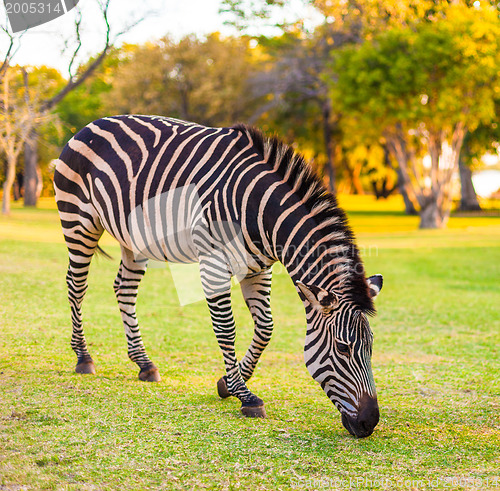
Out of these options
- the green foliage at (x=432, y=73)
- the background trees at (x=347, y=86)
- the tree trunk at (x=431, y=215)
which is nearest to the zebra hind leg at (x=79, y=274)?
the background trees at (x=347, y=86)

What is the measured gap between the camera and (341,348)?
3.56 m

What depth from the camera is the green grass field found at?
314 centimetres

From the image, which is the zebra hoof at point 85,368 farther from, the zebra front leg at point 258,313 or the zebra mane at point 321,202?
the zebra mane at point 321,202

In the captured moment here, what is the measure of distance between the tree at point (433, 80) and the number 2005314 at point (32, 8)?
38.1ft

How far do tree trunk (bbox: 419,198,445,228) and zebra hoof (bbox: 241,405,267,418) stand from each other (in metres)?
20.9

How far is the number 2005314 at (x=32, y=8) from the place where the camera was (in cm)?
1114

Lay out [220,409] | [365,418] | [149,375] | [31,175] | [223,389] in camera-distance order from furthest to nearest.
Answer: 1. [31,175]
2. [149,375]
3. [223,389]
4. [220,409]
5. [365,418]

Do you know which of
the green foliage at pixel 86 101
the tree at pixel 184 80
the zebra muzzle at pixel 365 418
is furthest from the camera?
the green foliage at pixel 86 101

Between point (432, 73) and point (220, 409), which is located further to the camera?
point (432, 73)

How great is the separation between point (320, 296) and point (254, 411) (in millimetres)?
1144

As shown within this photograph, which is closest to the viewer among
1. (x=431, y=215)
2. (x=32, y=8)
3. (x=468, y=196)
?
(x=32, y=8)

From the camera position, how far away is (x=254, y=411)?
13.5ft

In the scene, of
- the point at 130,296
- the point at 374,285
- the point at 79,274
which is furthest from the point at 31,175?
the point at 374,285

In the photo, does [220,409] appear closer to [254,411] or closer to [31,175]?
[254,411]
